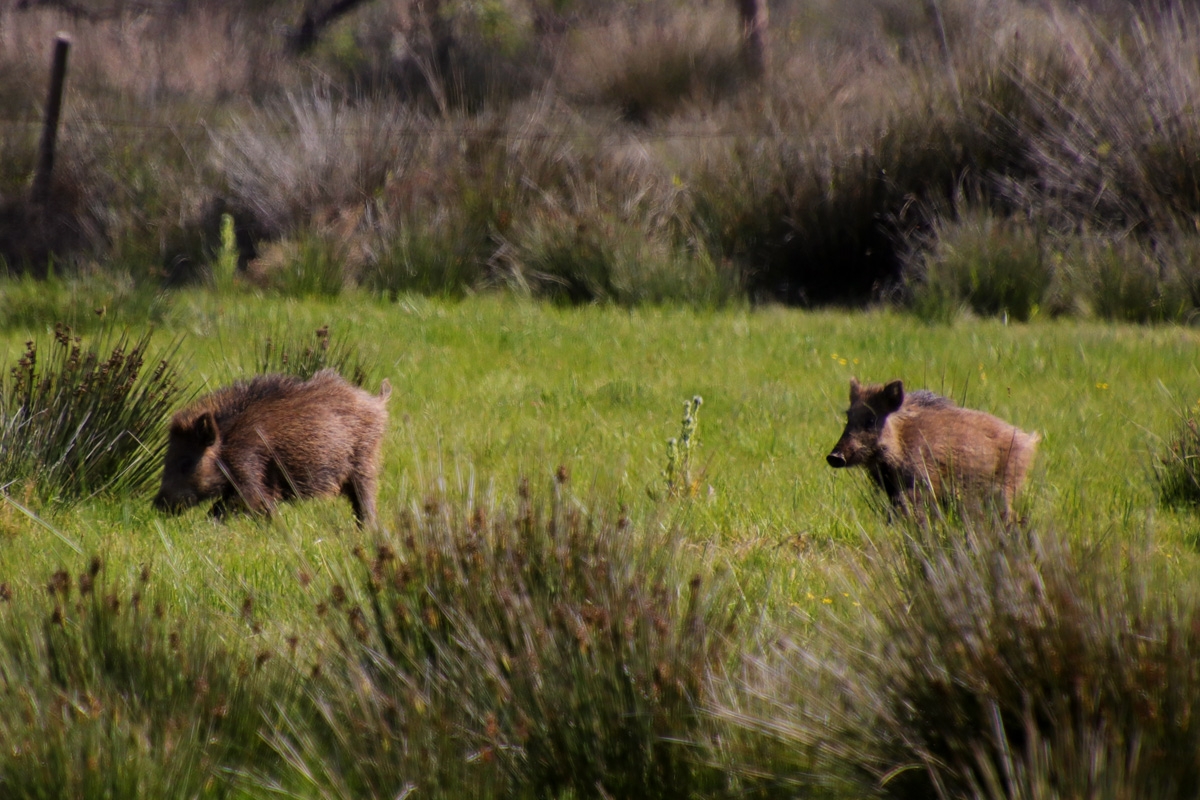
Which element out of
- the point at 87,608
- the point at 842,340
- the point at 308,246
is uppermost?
the point at 87,608

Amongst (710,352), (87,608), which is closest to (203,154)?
(710,352)

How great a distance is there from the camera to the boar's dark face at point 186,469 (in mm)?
4828

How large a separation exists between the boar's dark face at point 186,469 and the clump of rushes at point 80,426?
13.6 inches

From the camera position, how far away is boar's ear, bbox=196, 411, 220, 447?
15.4ft

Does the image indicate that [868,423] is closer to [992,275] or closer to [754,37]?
[992,275]

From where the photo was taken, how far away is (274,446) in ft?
16.2

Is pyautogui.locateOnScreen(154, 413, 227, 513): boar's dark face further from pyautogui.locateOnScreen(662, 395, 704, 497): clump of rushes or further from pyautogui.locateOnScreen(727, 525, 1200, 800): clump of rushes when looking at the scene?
pyautogui.locateOnScreen(727, 525, 1200, 800): clump of rushes

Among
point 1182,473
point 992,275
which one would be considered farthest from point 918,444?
point 992,275

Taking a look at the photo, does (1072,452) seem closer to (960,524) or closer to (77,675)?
(960,524)

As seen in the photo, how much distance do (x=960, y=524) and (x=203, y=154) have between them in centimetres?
1319

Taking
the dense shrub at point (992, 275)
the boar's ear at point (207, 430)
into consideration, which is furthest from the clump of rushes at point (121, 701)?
the dense shrub at point (992, 275)

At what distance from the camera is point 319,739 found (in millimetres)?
2859

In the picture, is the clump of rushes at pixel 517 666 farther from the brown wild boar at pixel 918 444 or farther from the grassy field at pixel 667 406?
the brown wild boar at pixel 918 444

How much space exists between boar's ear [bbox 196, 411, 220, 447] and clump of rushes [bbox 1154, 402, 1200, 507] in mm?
3856
